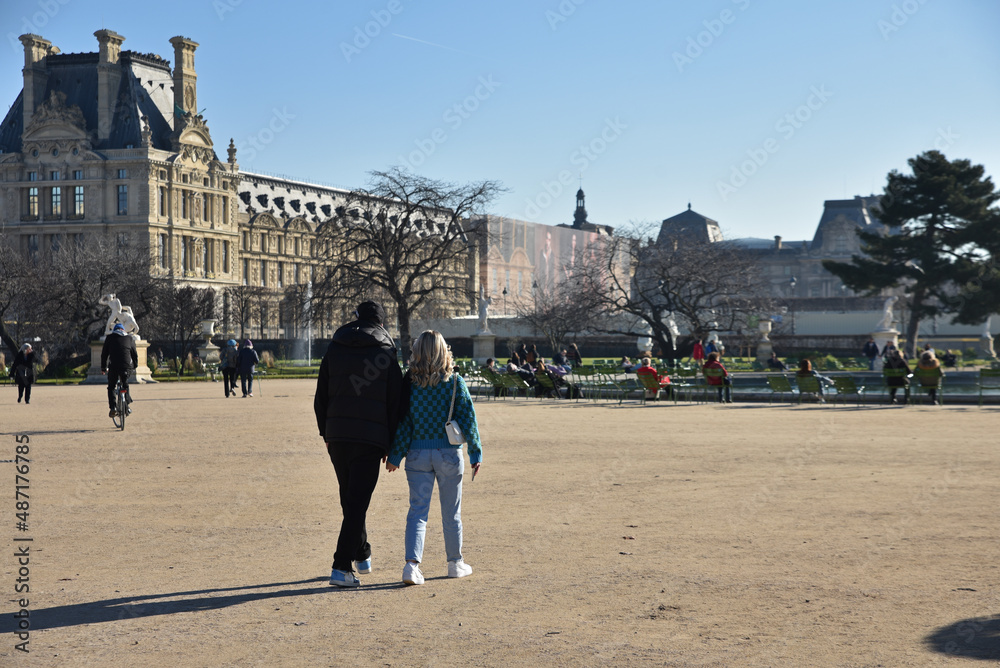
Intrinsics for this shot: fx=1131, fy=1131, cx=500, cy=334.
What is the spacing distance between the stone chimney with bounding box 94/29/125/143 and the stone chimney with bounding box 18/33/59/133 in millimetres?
5038

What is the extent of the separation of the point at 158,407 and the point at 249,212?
83797 millimetres

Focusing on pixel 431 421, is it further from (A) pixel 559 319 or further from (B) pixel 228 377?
(A) pixel 559 319

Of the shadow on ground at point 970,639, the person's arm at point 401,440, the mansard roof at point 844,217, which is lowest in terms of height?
the shadow on ground at point 970,639

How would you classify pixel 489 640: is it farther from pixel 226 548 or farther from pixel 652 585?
pixel 226 548

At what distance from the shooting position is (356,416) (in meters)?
6.77

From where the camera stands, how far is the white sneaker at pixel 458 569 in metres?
6.94

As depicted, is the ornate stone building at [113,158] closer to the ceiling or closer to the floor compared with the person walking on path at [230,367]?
closer to the ceiling

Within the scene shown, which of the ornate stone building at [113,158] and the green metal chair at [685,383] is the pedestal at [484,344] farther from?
the ornate stone building at [113,158]

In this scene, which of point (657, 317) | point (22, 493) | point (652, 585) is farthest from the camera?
point (657, 317)

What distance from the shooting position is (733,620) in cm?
592

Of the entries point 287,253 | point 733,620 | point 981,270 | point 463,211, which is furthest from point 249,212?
point 733,620

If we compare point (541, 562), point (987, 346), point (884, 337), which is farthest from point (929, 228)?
point (541, 562)

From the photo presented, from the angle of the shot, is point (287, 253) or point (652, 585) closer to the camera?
point (652, 585)

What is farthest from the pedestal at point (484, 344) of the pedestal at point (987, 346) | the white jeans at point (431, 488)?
the white jeans at point (431, 488)
